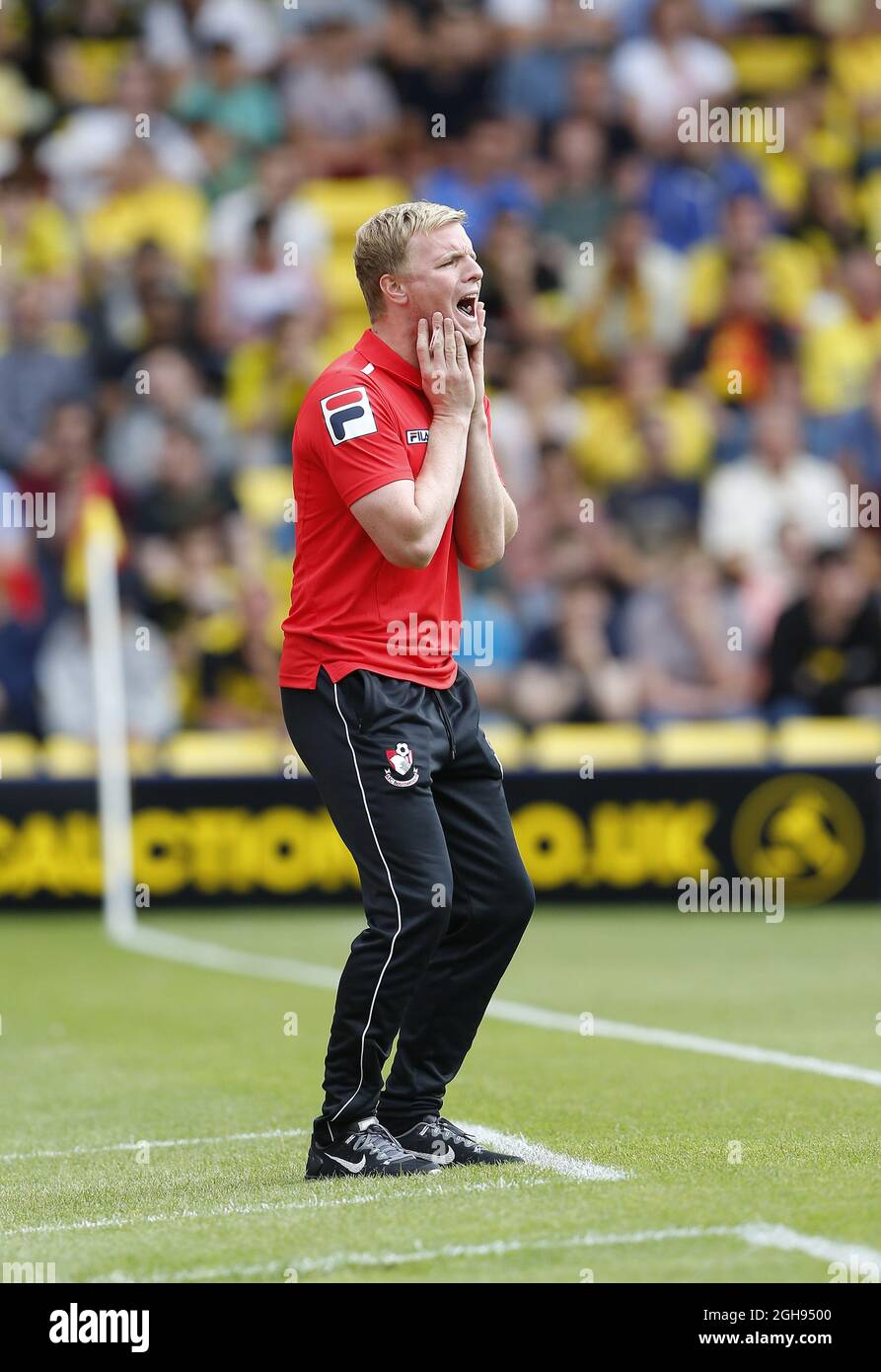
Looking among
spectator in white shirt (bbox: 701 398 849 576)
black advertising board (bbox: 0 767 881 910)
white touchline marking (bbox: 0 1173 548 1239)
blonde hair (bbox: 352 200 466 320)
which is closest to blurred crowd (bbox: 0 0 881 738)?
spectator in white shirt (bbox: 701 398 849 576)

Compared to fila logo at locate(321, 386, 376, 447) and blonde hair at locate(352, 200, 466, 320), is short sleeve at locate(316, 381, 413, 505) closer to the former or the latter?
fila logo at locate(321, 386, 376, 447)

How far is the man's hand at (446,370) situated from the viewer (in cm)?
500

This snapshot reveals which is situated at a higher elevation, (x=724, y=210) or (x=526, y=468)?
(x=724, y=210)

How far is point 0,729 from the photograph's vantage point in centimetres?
1335

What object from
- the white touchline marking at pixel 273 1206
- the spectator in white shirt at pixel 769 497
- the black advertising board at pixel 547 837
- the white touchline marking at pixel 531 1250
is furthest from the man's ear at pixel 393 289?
the spectator in white shirt at pixel 769 497

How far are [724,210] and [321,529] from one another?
40.4 feet

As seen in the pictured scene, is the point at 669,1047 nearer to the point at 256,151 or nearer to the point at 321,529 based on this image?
the point at 321,529

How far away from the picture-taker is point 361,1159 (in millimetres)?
5016

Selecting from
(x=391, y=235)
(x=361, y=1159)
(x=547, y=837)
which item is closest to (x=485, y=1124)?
(x=361, y=1159)

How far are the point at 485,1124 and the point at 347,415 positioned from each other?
84.6 inches

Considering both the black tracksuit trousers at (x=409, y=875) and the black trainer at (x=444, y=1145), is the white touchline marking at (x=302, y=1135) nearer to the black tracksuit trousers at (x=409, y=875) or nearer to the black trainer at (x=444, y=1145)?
the black trainer at (x=444, y=1145)

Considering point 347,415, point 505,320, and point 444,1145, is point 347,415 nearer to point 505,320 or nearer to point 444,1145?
point 444,1145

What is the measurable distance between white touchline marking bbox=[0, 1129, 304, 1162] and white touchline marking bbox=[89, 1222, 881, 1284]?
1.64m
